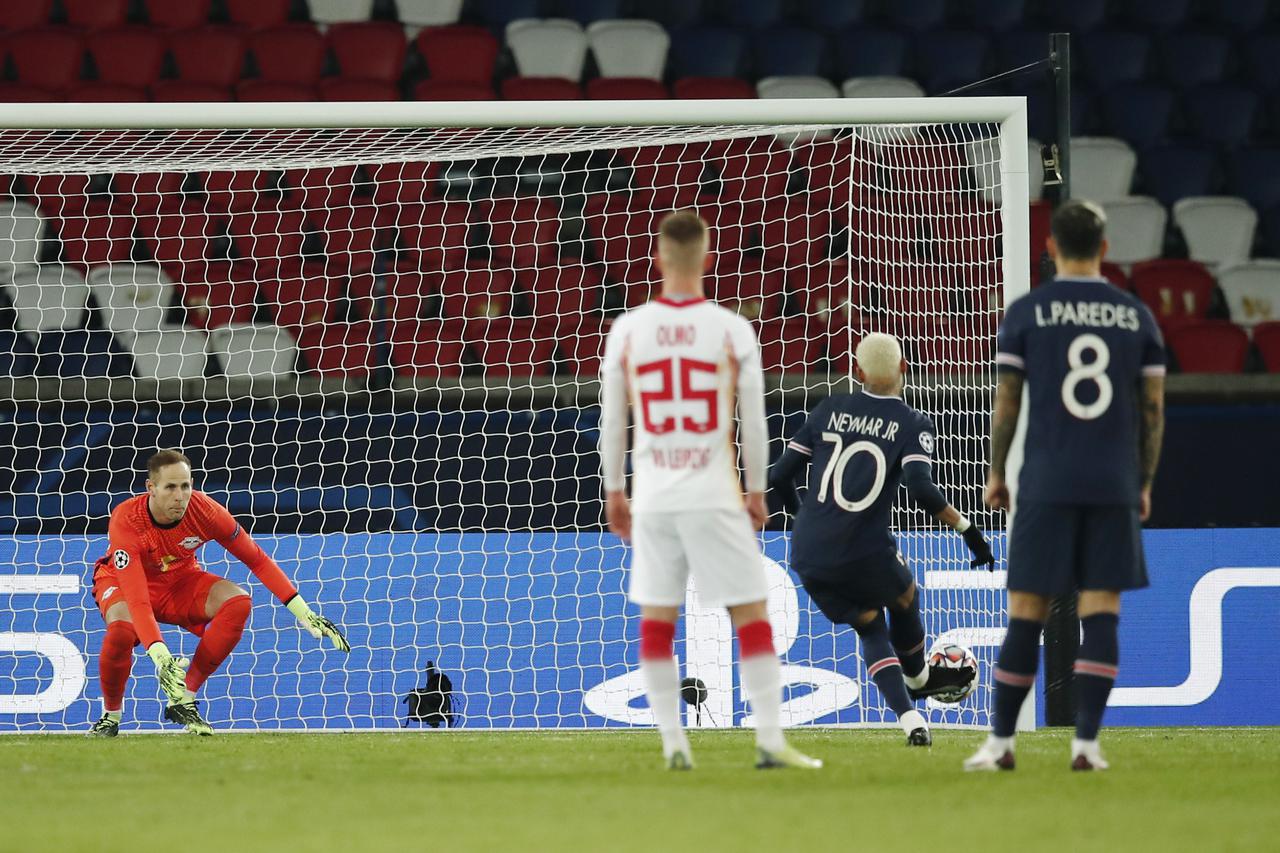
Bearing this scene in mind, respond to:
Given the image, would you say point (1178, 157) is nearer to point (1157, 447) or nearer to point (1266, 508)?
point (1266, 508)

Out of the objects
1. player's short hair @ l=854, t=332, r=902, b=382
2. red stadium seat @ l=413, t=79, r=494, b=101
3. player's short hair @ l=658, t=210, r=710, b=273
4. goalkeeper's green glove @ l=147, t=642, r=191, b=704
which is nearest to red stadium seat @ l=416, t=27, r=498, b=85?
red stadium seat @ l=413, t=79, r=494, b=101

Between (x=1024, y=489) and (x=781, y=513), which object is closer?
(x=1024, y=489)

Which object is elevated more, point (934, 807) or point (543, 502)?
point (543, 502)

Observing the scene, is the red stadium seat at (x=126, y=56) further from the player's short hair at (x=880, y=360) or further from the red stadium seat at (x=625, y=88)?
the player's short hair at (x=880, y=360)

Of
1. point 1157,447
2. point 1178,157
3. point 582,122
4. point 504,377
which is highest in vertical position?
point 1178,157

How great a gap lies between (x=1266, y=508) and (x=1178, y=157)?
4.41 m

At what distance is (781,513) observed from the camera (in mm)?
A: 8898

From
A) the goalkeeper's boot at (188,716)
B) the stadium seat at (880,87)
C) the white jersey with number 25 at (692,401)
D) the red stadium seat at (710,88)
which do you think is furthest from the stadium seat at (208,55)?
the white jersey with number 25 at (692,401)

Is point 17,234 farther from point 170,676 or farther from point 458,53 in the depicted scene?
point 170,676

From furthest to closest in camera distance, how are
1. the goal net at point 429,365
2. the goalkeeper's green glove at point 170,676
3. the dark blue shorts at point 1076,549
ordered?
1. the goal net at point 429,365
2. the goalkeeper's green glove at point 170,676
3. the dark blue shorts at point 1076,549

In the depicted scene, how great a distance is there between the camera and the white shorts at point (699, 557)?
4.48 metres

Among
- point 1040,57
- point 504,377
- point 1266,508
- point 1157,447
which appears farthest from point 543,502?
point 1040,57

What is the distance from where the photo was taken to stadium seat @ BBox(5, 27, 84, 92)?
11148 millimetres

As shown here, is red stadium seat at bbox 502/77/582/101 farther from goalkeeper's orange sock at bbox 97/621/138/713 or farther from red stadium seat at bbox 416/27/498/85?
goalkeeper's orange sock at bbox 97/621/138/713
